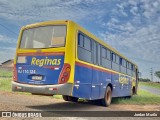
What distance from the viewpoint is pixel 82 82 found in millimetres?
10031

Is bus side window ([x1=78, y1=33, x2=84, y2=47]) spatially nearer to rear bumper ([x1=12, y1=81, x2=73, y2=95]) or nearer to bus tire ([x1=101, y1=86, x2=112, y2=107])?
rear bumper ([x1=12, y1=81, x2=73, y2=95])

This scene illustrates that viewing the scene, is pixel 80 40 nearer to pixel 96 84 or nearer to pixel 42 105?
pixel 96 84

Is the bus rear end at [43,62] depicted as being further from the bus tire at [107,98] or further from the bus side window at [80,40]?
the bus tire at [107,98]

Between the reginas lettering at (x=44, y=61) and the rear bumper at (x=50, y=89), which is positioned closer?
the rear bumper at (x=50, y=89)

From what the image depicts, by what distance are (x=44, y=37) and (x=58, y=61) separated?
1.31 metres

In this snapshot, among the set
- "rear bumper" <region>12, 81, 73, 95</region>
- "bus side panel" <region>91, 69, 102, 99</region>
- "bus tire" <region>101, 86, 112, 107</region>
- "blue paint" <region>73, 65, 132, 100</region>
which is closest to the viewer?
"rear bumper" <region>12, 81, 73, 95</region>

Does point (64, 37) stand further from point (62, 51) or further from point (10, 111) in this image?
point (10, 111)

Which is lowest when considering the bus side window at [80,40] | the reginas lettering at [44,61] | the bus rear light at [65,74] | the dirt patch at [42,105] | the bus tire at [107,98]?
the dirt patch at [42,105]

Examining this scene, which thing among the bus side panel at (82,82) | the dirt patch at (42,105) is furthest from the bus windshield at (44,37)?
the dirt patch at (42,105)

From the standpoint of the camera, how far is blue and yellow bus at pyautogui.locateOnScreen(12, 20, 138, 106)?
9281 millimetres

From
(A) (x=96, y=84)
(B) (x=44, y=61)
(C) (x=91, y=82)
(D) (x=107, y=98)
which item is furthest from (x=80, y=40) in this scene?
(D) (x=107, y=98)

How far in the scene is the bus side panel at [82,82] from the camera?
9.55 m

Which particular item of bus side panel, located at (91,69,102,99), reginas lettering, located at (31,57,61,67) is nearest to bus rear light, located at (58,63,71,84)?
reginas lettering, located at (31,57,61,67)

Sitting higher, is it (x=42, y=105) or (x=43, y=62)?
(x=43, y=62)
